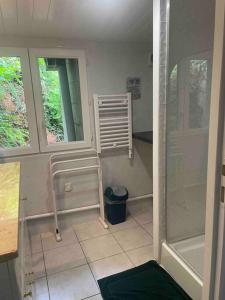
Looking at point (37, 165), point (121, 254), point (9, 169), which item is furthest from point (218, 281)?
point (37, 165)

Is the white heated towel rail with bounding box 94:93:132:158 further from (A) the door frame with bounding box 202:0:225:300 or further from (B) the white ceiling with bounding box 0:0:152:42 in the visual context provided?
(A) the door frame with bounding box 202:0:225:300

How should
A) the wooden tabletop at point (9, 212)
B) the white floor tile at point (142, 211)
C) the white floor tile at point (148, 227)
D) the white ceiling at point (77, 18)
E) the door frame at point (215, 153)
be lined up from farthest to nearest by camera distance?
the white floor tile at point (142, 211) < the white floor tile at point (148, 227) < the white ceiling at point (77, 18) < the door frame at point (215, 153) < the wooden tabletop at point (9, 212)

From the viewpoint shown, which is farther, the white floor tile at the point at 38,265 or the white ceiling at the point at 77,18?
the white floor tile at the point at 38,265

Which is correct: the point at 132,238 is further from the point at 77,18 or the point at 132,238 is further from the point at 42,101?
the point at 77,18

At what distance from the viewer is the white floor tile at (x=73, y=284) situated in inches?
66.6

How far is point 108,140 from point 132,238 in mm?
1081

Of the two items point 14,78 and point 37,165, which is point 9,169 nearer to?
point 37,165

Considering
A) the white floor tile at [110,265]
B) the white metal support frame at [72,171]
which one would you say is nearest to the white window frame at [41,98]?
the white metal support frame at [72,171]

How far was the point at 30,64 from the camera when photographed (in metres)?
2.22

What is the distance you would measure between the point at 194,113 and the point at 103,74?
51.2 inches

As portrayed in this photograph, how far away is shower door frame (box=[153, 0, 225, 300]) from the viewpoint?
96cm

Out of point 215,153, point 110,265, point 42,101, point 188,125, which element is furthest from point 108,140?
point 215,153

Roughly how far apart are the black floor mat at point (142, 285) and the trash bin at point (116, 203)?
2.51 feet

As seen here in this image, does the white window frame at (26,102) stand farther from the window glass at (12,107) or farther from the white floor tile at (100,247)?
the white floor tile at (100,247)
